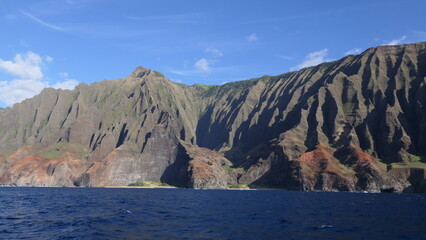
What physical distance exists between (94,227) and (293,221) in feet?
106

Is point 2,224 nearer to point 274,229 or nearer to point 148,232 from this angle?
point 148,232

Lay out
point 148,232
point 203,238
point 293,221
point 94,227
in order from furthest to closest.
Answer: point 293,221 < point 94,227 < point 148,232 < point 203,238

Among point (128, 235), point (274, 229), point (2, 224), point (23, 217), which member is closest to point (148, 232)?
point (128, 235)

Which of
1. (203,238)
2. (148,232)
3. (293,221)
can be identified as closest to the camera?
(203,238)

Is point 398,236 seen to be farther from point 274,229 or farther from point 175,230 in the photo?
point 175,230

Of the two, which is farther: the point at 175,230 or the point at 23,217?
the point at 23,217

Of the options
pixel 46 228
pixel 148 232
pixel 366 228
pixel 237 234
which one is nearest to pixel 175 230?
pixel 148 232

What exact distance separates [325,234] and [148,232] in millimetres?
23516

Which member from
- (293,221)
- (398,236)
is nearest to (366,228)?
(398,236)

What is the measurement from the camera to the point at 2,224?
57719mm

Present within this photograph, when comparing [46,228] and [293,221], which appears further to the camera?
[293,221]

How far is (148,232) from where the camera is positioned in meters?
51.7

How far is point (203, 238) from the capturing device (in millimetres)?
48125

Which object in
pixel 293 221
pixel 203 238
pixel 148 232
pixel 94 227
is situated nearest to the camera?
pixel 203 238
